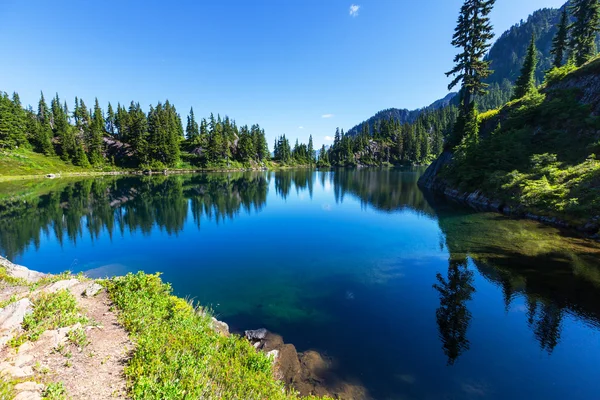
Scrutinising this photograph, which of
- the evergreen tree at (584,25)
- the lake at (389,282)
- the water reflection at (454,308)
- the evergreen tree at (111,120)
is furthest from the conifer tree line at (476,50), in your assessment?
the evergreen tree at (111,120)

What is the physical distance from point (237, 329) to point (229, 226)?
19984 mm

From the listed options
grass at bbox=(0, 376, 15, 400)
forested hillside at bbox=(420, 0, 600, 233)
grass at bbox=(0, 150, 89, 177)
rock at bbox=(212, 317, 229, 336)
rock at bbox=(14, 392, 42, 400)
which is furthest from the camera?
grass at bbox=(0, 150, 89, 177)

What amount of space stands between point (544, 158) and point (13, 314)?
46285mm

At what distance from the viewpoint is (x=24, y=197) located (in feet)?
148

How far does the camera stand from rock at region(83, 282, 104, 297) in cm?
1009

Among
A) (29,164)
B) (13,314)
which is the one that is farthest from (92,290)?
(29,164)

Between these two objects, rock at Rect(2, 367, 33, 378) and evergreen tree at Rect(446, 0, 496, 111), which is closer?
rock at Rect(2, 367, 33, 378)

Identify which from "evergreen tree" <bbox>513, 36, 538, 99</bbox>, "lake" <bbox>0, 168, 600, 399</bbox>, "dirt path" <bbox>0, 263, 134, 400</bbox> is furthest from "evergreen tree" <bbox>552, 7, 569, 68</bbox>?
"dirt path" <bbox>0, 263, 134, 400</bbox>

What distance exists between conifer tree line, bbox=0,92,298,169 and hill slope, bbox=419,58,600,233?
11019cm

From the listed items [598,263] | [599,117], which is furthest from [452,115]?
[598,263]

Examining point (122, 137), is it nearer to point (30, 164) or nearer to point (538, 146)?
point (30, 164)

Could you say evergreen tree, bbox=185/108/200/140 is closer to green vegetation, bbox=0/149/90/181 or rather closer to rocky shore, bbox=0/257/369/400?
green vegetation, bbox=0/149/90/181

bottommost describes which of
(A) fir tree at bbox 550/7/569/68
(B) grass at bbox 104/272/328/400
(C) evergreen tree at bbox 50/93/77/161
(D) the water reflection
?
(D) the water reflection

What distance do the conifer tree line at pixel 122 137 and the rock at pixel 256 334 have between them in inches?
4589
